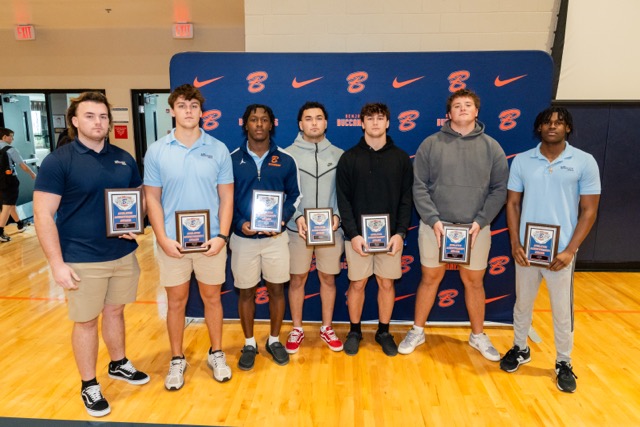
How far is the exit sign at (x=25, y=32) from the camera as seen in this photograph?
7.13 meters

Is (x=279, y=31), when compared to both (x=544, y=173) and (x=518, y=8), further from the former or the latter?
(x=544, y=173)

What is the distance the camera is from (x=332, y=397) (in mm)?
2711

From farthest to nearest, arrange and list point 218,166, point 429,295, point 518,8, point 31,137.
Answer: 1. point 31,137
2. point 518,8
3. point 429,295
4. point 218,166

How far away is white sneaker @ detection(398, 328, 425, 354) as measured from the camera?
3.25m

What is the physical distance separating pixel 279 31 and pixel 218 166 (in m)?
1.65

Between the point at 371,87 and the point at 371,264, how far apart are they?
50.8 inches

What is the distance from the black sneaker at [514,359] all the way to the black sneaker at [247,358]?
164 centimetres

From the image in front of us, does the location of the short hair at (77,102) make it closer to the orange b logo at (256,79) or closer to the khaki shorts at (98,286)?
the khaki shorts at (98,286)

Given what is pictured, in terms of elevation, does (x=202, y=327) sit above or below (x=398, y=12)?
below

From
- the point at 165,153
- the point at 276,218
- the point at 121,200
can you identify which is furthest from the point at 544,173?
the point at 121,200

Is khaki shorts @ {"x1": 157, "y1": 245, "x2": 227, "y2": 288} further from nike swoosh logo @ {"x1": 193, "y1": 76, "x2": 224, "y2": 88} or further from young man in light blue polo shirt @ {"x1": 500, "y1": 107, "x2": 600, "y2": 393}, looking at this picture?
young man in light blue polo shirt @ {"x1": 500, "y1": 107, "x2": 600, "y2": 393}

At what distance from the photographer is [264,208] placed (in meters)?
2.77

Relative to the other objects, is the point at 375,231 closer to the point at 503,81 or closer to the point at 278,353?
the point at 278,353

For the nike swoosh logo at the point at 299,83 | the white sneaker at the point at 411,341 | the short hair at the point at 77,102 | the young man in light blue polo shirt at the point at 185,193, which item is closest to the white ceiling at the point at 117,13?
the nike swoosh logo at the point at 299,83
